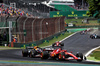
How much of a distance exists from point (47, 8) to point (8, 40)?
1366 inches

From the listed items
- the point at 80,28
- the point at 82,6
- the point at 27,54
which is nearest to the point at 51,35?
the point at 80,28

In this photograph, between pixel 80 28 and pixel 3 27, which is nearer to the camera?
pixel 3 27

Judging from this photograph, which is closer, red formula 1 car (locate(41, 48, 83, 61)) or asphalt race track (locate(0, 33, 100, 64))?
red formula 1 car (locate(41, 48, 83, 61))

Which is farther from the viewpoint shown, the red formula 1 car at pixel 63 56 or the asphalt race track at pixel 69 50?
the asphalt race track at pixel 69 50

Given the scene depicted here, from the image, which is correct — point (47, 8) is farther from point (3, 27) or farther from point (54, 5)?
point (3, 27)

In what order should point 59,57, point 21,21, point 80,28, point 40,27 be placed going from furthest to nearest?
point 80,28 < point 40,27 < point 21,21 < point 59,57

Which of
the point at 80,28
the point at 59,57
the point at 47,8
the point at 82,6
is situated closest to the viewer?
the point at 59,57

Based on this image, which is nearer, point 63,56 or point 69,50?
point 63,56

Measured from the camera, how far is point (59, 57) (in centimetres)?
1434

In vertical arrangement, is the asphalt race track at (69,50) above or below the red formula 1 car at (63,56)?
below

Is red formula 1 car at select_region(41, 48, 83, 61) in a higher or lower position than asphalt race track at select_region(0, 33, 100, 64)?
higher

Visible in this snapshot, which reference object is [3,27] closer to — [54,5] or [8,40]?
[8,40]

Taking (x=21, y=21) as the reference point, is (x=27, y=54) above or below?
below

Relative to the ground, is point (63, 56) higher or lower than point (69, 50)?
higher
